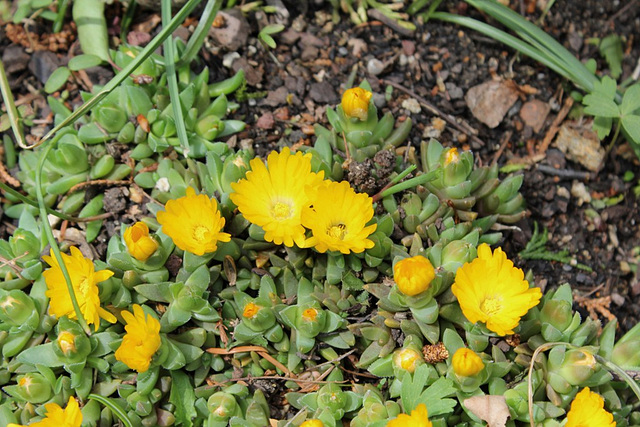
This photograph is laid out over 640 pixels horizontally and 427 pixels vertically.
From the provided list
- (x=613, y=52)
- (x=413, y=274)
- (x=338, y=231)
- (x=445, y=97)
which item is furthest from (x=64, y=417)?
(x=613, y=52)

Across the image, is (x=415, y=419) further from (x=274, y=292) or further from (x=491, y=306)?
(x=274, y=292)

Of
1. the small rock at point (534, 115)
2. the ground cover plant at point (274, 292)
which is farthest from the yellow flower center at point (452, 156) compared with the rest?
the small rock at point (534, 115)

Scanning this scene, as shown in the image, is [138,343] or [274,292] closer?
[138,343]

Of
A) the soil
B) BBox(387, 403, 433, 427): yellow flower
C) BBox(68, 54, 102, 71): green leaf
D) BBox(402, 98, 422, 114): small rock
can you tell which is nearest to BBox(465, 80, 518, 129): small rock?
the soil

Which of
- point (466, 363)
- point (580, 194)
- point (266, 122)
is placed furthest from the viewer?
point (580, 194)

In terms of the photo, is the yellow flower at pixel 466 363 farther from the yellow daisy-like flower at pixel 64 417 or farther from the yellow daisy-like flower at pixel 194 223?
the yellow daisy-like flower at pixel 64 417

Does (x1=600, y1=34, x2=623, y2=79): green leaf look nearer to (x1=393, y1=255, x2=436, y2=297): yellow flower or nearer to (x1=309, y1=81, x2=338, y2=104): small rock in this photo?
(x1=309, y1=81, x2=338, y2=104): small rock

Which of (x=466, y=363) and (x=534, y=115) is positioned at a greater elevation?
(x=534, y=115)
